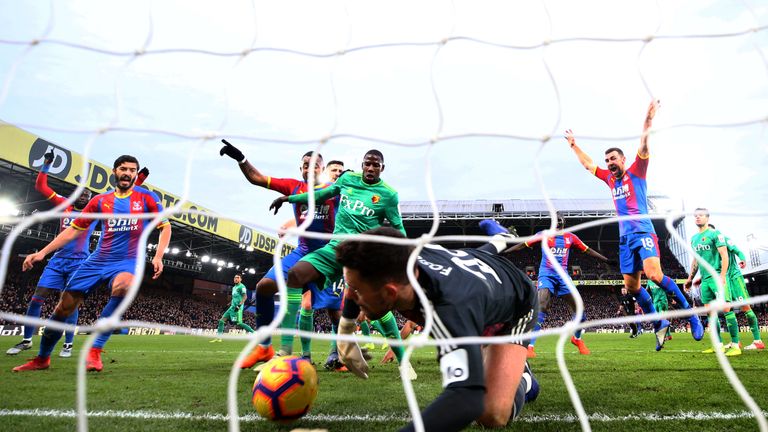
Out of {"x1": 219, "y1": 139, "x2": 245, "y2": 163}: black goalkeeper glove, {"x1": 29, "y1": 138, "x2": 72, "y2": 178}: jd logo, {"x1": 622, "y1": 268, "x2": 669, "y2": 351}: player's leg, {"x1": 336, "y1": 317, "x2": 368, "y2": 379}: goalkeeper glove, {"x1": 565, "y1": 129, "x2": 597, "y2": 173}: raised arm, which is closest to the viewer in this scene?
{"x1": 336, "y1": 317, "x2": 368, "y2": 379}: goalkeeper glove

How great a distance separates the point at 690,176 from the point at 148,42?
3240 mm

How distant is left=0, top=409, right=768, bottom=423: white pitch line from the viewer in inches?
105

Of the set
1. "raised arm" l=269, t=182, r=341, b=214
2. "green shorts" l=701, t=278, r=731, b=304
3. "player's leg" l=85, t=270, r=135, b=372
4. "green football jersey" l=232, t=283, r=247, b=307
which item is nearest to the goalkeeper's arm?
"raised arm" l=269, t=182, r=341, b=214

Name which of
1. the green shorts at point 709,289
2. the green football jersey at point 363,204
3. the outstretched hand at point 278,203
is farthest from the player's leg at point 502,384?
the green shorts at point 709,289

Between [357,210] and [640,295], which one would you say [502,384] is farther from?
[640,295]

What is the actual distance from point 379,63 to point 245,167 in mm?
→ 1666

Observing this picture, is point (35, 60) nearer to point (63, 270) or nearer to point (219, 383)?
point (219, 383)

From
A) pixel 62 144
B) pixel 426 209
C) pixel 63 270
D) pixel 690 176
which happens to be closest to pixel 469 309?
pixel 690 176

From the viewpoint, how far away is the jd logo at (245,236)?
26188mm

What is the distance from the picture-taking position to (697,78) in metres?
2.86

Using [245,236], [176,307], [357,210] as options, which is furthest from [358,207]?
[176,307]

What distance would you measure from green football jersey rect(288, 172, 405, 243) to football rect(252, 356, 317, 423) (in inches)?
71.0

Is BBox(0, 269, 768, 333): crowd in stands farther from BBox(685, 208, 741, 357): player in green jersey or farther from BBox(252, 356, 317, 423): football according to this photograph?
BBox(252, 356, 317, 423): football

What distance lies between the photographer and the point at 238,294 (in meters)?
12.6
